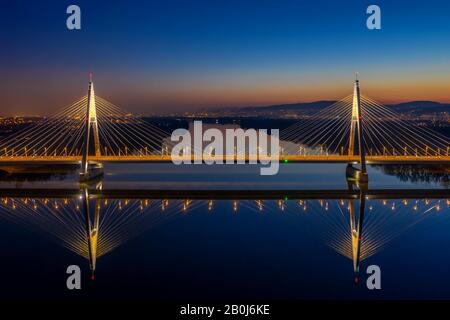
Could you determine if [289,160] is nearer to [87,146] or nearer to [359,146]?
[359,146]

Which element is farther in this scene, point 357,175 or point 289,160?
point 357,175

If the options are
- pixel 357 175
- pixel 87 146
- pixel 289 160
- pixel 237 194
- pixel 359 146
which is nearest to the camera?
pixel 237 194

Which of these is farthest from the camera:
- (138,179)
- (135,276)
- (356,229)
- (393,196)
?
(138,179)

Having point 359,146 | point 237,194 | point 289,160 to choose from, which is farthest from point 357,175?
point 237,194

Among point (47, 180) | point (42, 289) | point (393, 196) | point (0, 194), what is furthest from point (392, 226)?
point (47, 180)

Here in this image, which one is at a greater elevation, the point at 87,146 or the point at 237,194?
the point at 87,146

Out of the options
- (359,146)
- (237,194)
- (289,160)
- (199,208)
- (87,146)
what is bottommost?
(199,208)

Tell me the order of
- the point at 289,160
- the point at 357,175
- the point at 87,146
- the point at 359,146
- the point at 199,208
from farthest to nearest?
1. the point at 357,175
2. the point at 289,160
3. the point at 87,146
4. the point at 359,146
5. the point at 199,208

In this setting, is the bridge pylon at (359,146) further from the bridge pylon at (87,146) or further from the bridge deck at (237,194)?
the bridge pylon at (87,146)
